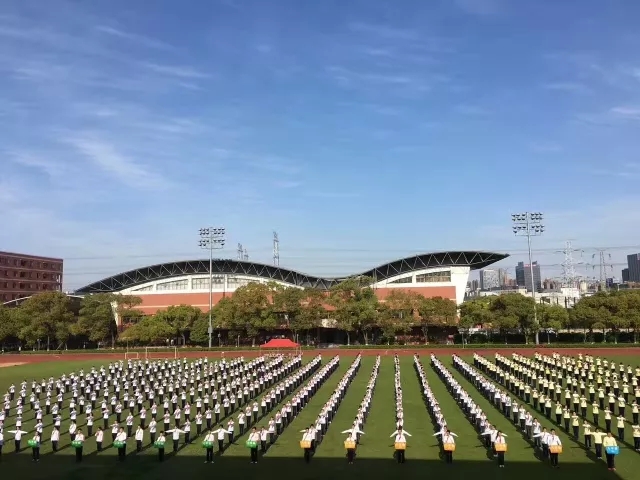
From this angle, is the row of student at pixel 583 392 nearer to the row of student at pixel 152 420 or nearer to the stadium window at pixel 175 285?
the row of student at pixel 152 420

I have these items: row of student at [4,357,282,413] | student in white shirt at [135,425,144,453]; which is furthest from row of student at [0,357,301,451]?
row of student at [4,357,282,413]

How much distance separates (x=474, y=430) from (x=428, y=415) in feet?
7.77

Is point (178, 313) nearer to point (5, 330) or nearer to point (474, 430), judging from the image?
point (5, 330)

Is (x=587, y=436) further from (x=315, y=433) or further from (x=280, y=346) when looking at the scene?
(x=280, y=346)

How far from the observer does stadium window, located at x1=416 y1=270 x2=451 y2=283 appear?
67250mm

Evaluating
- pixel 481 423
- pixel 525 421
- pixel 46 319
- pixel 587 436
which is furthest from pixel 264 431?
pixel 46 319

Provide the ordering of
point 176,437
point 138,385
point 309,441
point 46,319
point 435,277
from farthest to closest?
point 435,277 → point 46,319 → point 138,385 → point 176,437 → point 309,441

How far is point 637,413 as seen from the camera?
17156 mm

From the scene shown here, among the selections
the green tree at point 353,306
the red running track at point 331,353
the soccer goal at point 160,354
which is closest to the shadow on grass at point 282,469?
the red running track at point 331,353

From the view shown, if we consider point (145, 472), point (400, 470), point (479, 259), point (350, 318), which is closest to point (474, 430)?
point (400, 470)

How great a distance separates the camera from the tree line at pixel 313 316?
47938 millimetres

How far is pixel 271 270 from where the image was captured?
233 feet

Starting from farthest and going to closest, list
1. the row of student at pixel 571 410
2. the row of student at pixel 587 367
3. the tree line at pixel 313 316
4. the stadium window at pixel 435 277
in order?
the stadium window at pixel 435 277, the tree line at pixel 313 316, the row of student at pixel 587 367, the row of student at pixel 571 410

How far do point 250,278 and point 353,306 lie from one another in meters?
24.1
